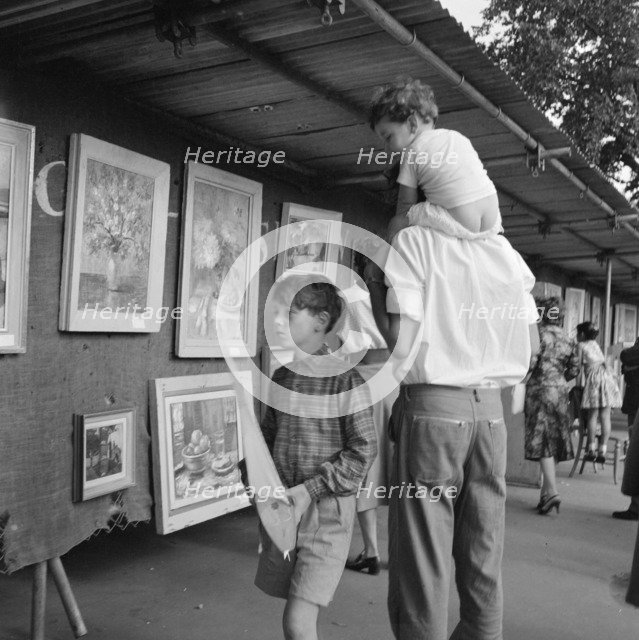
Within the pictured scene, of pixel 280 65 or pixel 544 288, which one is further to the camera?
pixel 544 288

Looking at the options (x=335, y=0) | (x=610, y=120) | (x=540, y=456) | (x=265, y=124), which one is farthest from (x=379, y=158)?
(x=610, y=120)

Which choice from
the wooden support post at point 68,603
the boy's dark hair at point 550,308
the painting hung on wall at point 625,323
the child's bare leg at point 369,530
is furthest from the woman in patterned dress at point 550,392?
the painting hung on wall at point 625,323

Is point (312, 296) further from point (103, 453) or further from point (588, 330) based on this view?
point (588, 330)

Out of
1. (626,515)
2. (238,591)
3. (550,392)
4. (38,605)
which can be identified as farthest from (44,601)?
(626,515)

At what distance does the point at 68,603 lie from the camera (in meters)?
3.33

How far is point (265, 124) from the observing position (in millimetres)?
4387

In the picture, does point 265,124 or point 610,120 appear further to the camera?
point 610,120

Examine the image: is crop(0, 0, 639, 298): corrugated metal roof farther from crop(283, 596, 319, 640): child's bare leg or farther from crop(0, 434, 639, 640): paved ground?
crop(0, 434, 639, 640): paved ground

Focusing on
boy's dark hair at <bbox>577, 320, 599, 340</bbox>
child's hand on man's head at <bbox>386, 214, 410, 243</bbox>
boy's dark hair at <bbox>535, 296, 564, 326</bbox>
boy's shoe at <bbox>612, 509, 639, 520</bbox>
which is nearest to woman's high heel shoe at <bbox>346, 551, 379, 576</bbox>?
child's hand on man's head at <bbox>386, 214, 410, 243</bbox>

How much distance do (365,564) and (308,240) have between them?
2.39 meters

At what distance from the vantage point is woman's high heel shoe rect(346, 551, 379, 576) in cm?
435

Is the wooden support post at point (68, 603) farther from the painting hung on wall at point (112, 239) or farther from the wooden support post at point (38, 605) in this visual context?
the painting hung on wall at point (112, 239)

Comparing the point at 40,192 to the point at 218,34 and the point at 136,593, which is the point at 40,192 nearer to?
the point at 218,34

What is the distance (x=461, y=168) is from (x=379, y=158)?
3024mm
